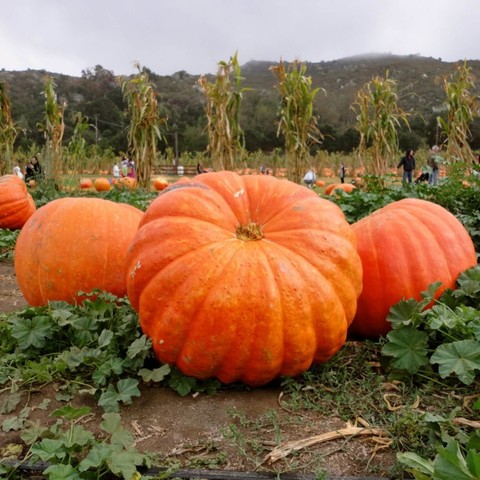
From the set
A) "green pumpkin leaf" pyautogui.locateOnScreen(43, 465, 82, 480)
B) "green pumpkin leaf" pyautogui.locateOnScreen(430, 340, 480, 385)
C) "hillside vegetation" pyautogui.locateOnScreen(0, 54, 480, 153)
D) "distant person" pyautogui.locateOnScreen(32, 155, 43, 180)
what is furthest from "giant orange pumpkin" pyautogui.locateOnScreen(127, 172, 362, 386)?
"hillside vegetation" pyautogui.locateOnScreen(0, 54, 480, 153)

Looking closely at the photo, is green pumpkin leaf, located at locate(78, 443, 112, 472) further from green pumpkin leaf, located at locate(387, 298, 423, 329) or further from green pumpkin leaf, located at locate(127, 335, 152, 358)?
green pumpkin leaf, located at locate(387, 298, 423, 329)

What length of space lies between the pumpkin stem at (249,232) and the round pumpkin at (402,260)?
64 centimetres

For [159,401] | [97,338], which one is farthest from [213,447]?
[97,338]

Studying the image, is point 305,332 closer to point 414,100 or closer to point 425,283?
point 425,283

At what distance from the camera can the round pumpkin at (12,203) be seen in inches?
251

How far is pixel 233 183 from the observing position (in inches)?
92.7

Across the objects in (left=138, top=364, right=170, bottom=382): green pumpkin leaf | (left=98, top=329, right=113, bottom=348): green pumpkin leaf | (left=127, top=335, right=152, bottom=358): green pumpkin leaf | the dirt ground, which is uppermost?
(left=127, top=335, right=152, bottom=358): green pumpkin leaf

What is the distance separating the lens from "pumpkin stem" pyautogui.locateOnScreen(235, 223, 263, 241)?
2.15 m

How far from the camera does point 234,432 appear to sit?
168cm

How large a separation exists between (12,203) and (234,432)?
18.5 feet

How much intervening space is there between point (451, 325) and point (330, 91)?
68.8m

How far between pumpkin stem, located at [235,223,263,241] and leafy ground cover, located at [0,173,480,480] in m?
0.60

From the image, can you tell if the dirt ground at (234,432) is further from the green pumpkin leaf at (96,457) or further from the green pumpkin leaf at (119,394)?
the green pumpkin leaf at (96,457)

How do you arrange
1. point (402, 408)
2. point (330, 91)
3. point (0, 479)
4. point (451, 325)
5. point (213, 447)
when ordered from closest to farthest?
1. point (0, 479)
2. point (213, 447)
3. point (402, 408)
4. point (451, 325)
5. point (330, 91)
